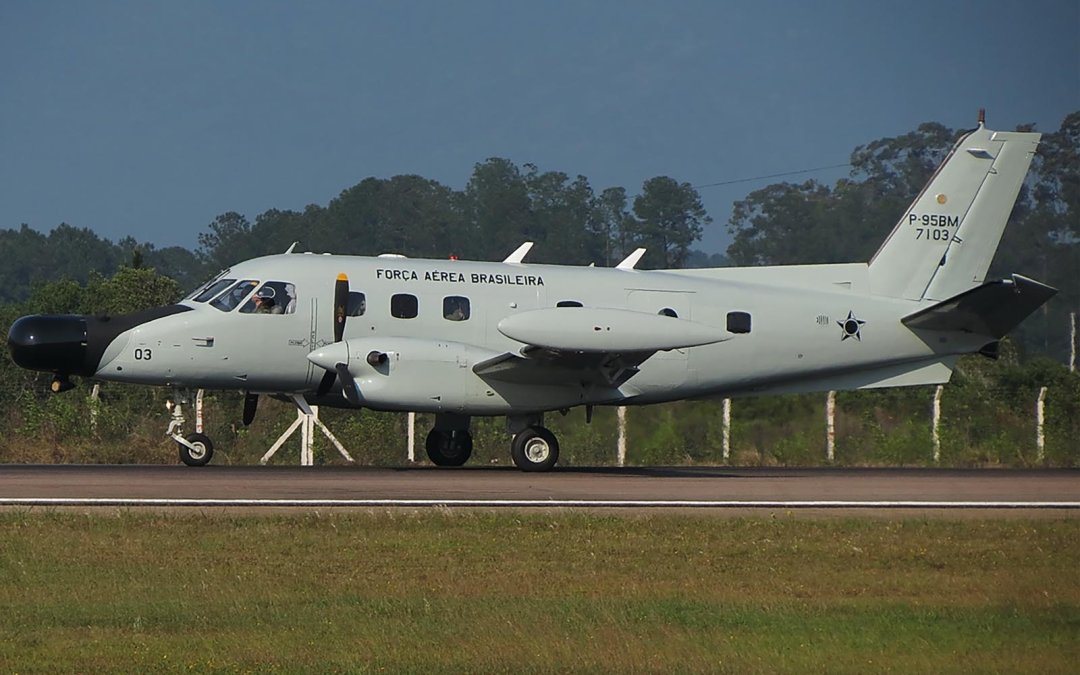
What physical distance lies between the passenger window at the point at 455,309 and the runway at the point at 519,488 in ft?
8.23

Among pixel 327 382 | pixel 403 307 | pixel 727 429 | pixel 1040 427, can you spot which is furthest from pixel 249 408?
pixel 1040 427

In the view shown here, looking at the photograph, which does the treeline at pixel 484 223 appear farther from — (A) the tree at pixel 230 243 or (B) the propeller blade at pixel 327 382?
(B) the propeller blade at pixel 327 382

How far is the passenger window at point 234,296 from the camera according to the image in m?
23.2

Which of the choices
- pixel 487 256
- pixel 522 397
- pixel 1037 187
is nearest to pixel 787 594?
pixel 522 397

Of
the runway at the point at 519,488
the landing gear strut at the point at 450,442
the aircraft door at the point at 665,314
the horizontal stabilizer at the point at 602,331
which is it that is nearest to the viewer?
the runway at the point at 519,488

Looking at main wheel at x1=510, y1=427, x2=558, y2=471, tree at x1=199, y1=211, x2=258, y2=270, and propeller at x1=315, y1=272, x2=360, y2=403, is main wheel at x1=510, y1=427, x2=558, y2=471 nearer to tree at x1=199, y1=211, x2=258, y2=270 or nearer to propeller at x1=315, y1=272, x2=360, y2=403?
propeller at x1=315, y1=272, x2=360, y2=403

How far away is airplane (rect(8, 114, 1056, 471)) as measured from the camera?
22.5m

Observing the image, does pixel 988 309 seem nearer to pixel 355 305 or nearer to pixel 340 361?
pixel 355 305

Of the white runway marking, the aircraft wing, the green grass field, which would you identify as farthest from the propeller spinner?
the green grass field

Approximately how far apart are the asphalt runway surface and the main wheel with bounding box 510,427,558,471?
1.10 feet

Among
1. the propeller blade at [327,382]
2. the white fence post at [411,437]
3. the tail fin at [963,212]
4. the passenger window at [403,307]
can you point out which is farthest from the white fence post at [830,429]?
the propeller blade at [327,382]

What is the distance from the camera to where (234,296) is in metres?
23.3

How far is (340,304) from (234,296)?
5.80ft

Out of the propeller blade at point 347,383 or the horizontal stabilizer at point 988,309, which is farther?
the horizontal stabilizer at point 988,309
